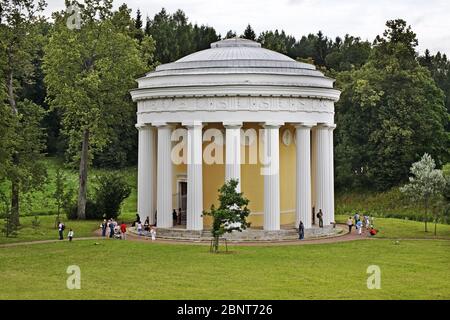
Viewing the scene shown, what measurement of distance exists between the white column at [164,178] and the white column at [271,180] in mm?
6695

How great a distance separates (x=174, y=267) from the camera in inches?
1417

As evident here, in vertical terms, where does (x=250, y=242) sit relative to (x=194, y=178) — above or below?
below

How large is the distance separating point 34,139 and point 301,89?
20602 millimetres

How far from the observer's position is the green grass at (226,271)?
94.8 ft

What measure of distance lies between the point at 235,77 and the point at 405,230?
1773 cm

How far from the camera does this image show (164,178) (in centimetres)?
5022

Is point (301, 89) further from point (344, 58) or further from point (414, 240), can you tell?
point (344, 58)

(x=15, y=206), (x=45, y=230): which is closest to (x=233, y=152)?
(x=45, y=230)

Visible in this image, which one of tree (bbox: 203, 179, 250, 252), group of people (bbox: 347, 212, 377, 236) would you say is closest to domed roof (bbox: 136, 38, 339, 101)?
A: tree (bbox: 203, 179, 250, 252)

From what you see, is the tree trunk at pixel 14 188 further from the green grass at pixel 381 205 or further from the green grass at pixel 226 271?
the green grass at pixel 381 205

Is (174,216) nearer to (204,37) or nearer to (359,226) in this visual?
(359,226)

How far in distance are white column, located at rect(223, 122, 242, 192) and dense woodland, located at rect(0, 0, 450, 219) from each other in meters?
13.5

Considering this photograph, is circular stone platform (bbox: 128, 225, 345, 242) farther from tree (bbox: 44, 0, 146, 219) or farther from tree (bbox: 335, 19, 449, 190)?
tree (bbox: 335, 19, 449, 190)

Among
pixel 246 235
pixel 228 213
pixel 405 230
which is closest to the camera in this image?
pixel 228 213
